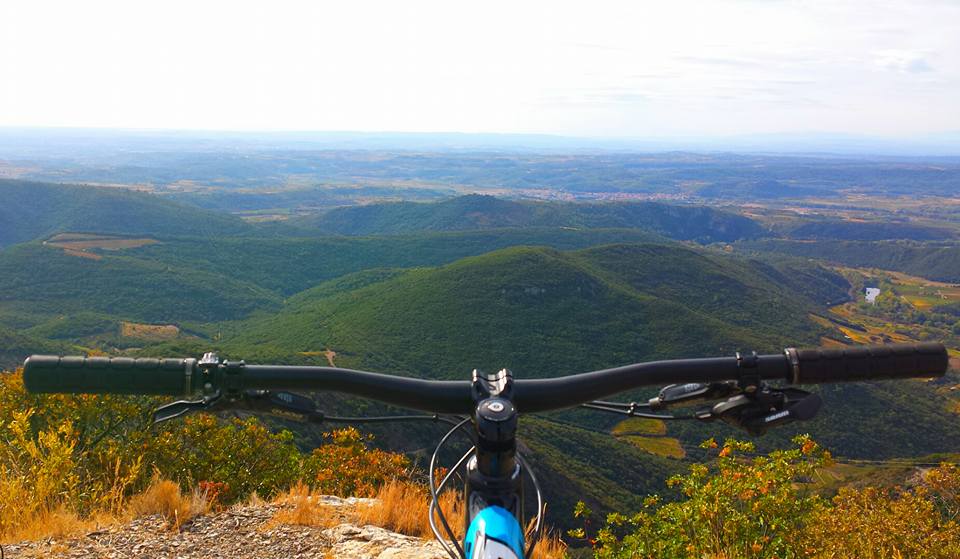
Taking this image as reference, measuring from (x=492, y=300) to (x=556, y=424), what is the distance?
47.9 meters

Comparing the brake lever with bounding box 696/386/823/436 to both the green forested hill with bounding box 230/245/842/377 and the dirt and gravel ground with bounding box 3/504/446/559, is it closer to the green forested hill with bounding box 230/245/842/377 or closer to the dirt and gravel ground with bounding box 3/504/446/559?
the dirt and gravel ground with bounding box 3/504/446/559

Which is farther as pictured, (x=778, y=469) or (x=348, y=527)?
(x=778, y=469)

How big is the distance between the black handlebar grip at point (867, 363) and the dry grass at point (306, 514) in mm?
5478

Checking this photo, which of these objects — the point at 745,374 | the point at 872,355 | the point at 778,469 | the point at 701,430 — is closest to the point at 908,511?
the point at 778,469

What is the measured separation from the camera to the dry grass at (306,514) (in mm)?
6750

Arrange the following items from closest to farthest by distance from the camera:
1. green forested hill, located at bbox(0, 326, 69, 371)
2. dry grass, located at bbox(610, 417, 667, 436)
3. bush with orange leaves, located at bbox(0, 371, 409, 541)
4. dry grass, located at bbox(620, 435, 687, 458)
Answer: bush with orange leaves, located at bbox(0, 371, 409, 541) → green forested hill, located at bbox(0, 326, 69, 371) → dry grass, located at bbox(620, 435, 687, 458) → dry grass, located at bbox(610, 417, 667, 436)

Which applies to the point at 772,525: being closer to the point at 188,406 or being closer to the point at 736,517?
the point at 736,517

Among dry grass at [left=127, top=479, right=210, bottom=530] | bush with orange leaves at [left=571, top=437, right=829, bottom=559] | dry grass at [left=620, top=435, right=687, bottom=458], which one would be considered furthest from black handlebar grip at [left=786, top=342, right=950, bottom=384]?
dry grass at [left=620, top=435, right=687, bottom=458]

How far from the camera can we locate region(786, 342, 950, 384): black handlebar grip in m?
3.24

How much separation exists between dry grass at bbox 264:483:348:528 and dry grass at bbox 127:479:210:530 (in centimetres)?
91

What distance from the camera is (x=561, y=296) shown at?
135750mm

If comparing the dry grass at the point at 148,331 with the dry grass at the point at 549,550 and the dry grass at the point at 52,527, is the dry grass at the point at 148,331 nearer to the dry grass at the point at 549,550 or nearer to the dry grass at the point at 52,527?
the dry grass at the point at 52,527

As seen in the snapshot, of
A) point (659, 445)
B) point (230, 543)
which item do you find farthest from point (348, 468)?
point (659, 445)

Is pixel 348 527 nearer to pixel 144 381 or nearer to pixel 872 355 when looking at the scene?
pixel 144 381
